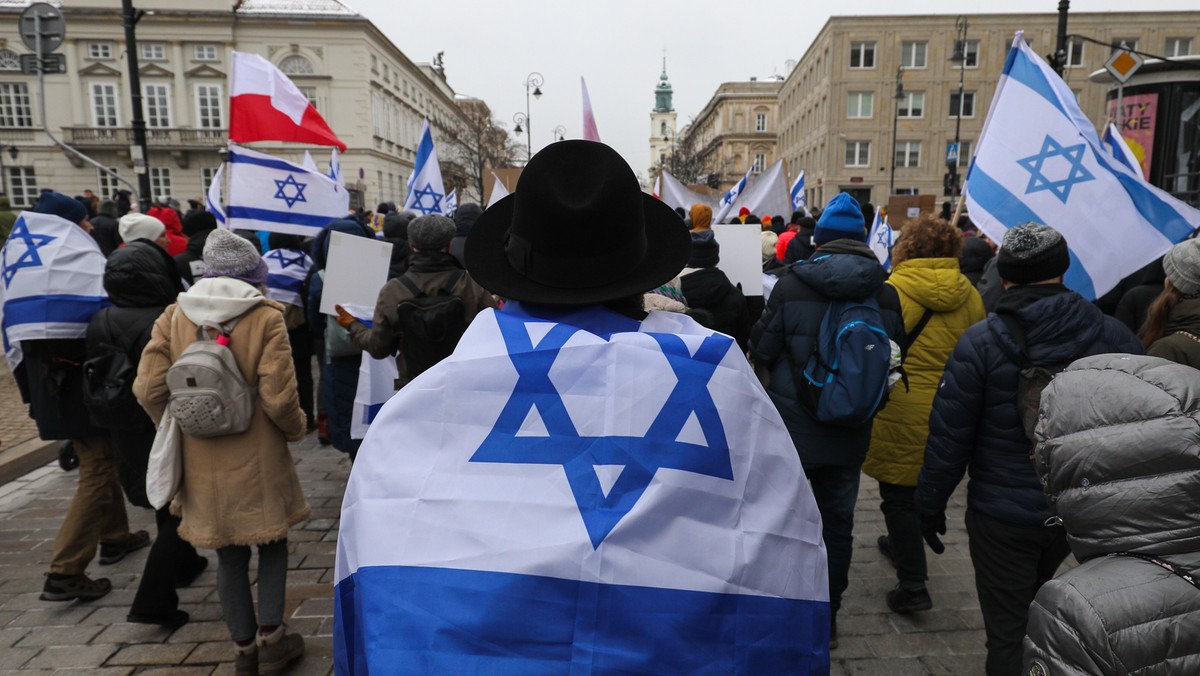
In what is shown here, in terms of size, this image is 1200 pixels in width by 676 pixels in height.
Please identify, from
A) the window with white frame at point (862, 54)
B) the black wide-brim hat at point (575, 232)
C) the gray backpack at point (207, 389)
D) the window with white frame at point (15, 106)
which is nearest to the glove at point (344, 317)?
the gray backpack at point (207, 389)

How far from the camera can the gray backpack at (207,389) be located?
3.15m

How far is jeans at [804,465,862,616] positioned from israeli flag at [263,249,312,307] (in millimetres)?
5095

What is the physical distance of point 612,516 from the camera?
1.35 metres

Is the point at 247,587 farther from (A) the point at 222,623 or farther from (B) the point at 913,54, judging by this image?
(B) the point at 913,54

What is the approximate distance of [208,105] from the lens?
48.4 m

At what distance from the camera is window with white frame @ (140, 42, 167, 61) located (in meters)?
47.7

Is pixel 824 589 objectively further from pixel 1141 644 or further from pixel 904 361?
pixel 904 361

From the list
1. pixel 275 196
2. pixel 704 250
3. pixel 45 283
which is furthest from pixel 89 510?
pixel 704 250

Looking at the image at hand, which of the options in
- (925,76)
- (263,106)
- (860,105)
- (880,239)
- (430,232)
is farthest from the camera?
(860,105)

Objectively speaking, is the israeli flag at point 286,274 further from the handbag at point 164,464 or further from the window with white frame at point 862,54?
the window with white frame at point 862,54

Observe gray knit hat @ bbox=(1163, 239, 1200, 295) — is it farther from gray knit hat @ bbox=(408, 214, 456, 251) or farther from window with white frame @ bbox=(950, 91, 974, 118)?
window with white frame @ bbox=(950, 91, 974, 118)

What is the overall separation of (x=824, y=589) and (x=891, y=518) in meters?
2.92

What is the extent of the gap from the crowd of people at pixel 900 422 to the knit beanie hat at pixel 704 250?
0.02 meters

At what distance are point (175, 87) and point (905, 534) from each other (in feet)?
184
